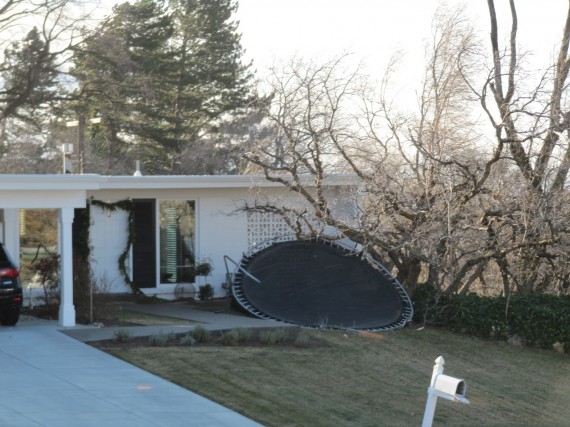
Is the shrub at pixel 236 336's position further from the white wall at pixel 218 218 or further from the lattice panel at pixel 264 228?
the lattice panel at pixel 264 228

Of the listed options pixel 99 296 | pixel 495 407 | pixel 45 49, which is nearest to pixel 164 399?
pixel 495 407

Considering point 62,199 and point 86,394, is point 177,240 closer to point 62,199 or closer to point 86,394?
point 62,199

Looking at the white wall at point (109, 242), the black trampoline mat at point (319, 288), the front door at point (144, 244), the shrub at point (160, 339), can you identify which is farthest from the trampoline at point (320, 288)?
the shrub at point (160, 339)

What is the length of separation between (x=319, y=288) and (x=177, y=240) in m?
4.12

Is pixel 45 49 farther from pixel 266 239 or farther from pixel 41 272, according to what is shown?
pixel 41 272

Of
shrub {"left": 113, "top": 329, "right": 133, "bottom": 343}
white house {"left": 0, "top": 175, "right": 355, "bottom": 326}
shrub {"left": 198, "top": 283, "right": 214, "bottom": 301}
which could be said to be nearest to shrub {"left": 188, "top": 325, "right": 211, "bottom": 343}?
shrub {"left": 113, "top": 329, "right": 133, "bottom": 343}

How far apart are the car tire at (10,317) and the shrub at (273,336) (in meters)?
4.01

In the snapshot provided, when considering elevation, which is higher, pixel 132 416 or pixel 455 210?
pixel 455 210

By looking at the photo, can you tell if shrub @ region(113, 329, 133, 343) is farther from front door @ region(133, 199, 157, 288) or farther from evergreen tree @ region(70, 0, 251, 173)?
evergreen tree @ region(70, 0, 251, 173)

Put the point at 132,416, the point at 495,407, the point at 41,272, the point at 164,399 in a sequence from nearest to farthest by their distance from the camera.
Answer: the point at 132,416, the point at 164,399, the point at 495,407, the point at 41,272

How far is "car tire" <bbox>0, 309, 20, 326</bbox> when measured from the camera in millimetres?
15371

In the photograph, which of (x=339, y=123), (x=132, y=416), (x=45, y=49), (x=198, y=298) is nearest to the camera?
(x=132, y=416)

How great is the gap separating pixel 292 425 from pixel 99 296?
7449 millimetres

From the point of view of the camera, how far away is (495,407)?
Answer: 13.2m
